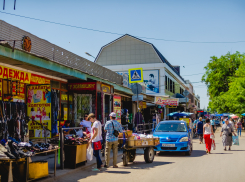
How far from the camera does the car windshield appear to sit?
48.2 ft

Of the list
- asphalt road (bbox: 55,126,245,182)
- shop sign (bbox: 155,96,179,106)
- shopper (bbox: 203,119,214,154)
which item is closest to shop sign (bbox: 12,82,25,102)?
asphalt road (bbox: 55,126,245,182)

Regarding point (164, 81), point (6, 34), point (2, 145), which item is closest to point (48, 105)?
point (6, 34)

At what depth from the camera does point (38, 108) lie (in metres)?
12.5

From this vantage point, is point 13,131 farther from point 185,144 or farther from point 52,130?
point 185,144

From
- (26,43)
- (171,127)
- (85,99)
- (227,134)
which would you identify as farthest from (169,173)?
(85,99)

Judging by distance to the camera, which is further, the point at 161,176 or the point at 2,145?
the point at 161,176

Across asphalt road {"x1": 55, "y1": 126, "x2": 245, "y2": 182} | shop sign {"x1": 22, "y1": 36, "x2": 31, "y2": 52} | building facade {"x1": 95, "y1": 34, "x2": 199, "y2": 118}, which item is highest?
building facade {"x1": 95, "y1": 34, "x2": 199, "y2": 118}

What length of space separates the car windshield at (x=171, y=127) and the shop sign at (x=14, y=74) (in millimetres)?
6341

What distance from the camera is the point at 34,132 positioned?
1268 centimetres

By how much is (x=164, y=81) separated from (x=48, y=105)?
3232 centimetres

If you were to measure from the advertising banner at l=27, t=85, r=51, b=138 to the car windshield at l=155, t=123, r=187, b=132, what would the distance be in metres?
5.25

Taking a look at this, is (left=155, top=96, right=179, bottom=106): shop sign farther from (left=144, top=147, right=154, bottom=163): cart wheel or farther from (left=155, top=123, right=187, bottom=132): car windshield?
(left=144, top=147, right=154, bottom=163): cart wheel

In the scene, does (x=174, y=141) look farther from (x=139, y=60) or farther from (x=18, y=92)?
(x=139, y=60)

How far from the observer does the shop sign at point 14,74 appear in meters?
11.1
